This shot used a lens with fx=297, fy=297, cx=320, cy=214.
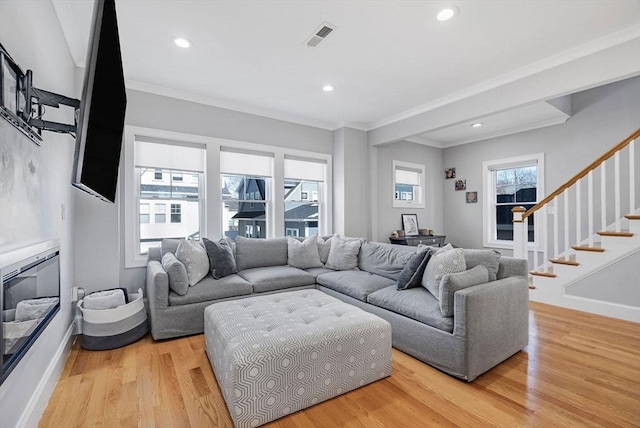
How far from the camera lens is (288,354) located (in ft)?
5.62

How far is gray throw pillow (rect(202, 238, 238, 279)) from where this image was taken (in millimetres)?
3279

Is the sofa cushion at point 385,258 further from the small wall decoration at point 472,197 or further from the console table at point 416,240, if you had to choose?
the small wall decoration at point 472,197

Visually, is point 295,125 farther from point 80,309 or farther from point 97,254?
point 80,309

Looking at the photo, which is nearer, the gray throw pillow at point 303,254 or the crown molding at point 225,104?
the crown molding at point 225,104

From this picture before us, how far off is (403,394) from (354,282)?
130cm

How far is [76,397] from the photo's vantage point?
1929 millimetres

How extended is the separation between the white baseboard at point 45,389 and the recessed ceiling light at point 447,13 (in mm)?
3615

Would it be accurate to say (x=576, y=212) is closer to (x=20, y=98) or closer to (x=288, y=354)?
(x=288, y=354)

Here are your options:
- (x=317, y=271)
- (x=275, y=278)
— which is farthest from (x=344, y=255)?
(x=275, y=278)

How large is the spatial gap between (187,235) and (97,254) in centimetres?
97

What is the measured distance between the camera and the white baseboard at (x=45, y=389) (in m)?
1.55

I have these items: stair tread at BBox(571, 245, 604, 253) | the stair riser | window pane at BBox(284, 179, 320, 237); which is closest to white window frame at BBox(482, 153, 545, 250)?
stair tread at BBox(571, 245, 604, 253)

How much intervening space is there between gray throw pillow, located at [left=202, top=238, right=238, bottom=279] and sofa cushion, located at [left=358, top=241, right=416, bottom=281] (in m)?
1.61

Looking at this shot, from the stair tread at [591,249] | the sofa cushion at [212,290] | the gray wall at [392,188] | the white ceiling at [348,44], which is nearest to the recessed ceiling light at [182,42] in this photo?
the white ceiling at [348,44]
